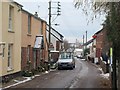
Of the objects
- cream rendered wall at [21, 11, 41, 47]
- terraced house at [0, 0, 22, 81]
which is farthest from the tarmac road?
cream rendered wall at [21, 11, 41, 47]

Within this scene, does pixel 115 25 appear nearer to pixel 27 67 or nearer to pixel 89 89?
pixel 89 89

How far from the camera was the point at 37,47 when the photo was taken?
3481 centimetres

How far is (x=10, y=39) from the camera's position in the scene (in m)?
25.5

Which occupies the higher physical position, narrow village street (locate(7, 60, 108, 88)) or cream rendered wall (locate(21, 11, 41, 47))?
cream rendered wall (locate(21, 11, 41, 47))

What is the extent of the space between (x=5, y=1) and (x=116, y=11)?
11391 mm

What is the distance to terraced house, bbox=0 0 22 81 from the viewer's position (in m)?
23.4

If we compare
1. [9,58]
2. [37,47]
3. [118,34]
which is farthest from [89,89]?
[37,47]

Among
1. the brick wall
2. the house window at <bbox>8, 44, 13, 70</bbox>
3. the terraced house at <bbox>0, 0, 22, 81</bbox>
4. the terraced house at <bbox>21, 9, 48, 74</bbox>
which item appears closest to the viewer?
the terraced house at <bbox>0, 0, 22, 81</bbox>

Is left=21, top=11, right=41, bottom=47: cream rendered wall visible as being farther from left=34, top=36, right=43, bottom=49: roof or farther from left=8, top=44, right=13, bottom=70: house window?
left=8, top=44, right=13, bottom=70: house window

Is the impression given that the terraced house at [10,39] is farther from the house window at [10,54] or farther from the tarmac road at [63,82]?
the tarmac road at [63,82]

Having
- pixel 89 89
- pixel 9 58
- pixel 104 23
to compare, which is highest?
pixel 104 23

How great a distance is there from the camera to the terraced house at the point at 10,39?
23406mm

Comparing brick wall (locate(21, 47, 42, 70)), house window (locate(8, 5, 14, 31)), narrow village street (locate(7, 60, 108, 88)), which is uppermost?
house window (locate(8, 5, 14, 31))

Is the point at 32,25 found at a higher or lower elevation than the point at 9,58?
higher
